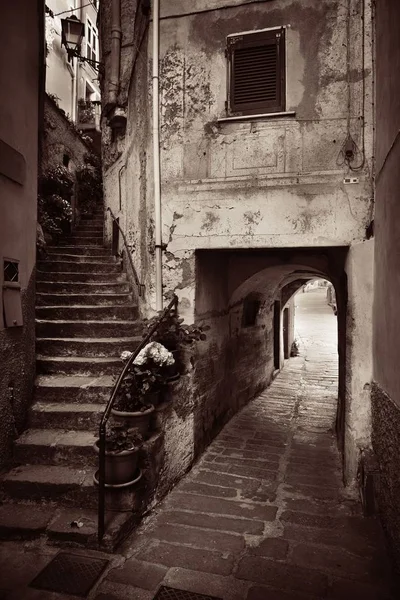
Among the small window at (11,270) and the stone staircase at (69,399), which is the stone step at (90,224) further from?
the small window at (11,270)

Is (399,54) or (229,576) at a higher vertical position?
(399,54)

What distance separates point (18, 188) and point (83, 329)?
7.68 feet

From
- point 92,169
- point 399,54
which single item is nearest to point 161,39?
point 399,54

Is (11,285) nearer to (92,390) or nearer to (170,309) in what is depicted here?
(92,390)

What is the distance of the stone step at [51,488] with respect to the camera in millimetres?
3986

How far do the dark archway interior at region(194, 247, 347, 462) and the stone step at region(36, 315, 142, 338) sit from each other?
47.6 inches

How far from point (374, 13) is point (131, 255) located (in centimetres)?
500

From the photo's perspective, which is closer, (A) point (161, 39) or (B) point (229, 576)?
(B) point (229, 576)

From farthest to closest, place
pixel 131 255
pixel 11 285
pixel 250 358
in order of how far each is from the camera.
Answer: pixel 250 358
pixel 131 255
pixel 11 285

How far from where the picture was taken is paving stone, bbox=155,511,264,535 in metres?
A: 4.05

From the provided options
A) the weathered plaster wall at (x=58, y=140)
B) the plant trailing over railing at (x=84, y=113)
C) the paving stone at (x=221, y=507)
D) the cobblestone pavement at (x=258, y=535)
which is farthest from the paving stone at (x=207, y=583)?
the plant trailing over railing at (x=84, y=113)

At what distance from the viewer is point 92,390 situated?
5.07 metres

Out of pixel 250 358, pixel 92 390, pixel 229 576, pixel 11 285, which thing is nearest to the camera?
pixel 229 576

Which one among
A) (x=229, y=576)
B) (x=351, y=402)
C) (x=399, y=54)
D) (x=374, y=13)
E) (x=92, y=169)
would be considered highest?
(x=92, y=169)
